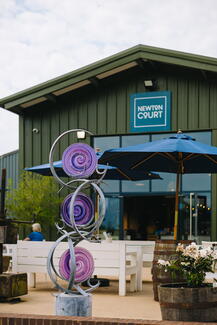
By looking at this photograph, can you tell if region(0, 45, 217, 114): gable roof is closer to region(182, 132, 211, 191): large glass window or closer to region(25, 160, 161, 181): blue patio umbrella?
region(182, 132, 211, 191): large glass window

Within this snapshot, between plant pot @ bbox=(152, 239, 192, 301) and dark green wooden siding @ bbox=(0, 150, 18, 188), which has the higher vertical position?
dark green wooden siding @ bbox=(0, 150, 18, 188)

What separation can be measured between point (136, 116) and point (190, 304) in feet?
35.2

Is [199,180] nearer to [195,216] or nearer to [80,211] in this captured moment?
[195,216]

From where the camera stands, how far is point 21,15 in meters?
19.7

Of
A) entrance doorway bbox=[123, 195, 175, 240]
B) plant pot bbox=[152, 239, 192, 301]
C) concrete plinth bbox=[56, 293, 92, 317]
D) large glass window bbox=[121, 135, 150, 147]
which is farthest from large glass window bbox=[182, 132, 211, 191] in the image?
concrete plinth bbox=[56, 293, 92, 317]

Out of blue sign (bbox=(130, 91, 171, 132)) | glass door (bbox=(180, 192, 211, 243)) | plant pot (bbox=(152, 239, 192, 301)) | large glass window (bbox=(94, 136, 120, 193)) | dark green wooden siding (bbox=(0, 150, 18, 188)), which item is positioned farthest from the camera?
dark green wooden siding (bbox=(0, 150, 18, 188))

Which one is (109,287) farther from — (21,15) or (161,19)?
(21,15)

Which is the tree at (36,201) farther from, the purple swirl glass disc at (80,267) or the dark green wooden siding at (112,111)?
the purple swirl glass disc at (80,267)

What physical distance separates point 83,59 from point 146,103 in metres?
9.16

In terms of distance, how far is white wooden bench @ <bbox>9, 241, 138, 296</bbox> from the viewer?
923 centimetres

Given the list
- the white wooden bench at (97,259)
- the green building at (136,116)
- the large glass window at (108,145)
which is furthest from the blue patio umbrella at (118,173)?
the large glass window at (108,145)

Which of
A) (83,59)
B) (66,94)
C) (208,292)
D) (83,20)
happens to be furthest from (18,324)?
(83,59)

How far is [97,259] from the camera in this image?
9.35 meters

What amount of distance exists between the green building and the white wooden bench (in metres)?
5.91
